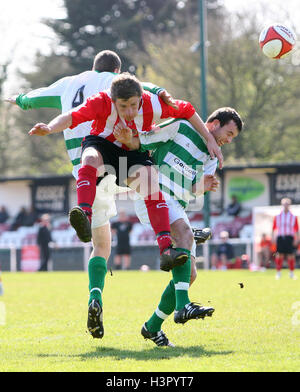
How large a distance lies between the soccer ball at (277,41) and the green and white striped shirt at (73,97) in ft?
5.99

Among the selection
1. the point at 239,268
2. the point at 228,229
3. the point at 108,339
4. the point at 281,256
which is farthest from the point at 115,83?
the point at 228,229

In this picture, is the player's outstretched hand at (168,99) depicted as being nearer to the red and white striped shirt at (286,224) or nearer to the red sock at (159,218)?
the red sock at (159,218)

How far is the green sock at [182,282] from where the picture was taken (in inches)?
241

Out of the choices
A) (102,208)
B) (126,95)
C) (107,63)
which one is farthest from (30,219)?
(126,95)

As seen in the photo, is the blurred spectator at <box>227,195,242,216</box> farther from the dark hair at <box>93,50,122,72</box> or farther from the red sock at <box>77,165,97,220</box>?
the red sock at <box>77,165,97,220</box>

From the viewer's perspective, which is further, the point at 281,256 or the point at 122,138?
the point at 281,256

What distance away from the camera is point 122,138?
6.17 metres

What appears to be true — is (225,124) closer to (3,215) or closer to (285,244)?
(285,244)

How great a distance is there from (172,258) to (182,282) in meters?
0.37

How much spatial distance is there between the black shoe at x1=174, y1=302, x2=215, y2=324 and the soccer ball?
10.3ft

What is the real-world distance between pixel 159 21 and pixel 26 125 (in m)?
9.08

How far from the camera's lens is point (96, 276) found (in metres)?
6.70
